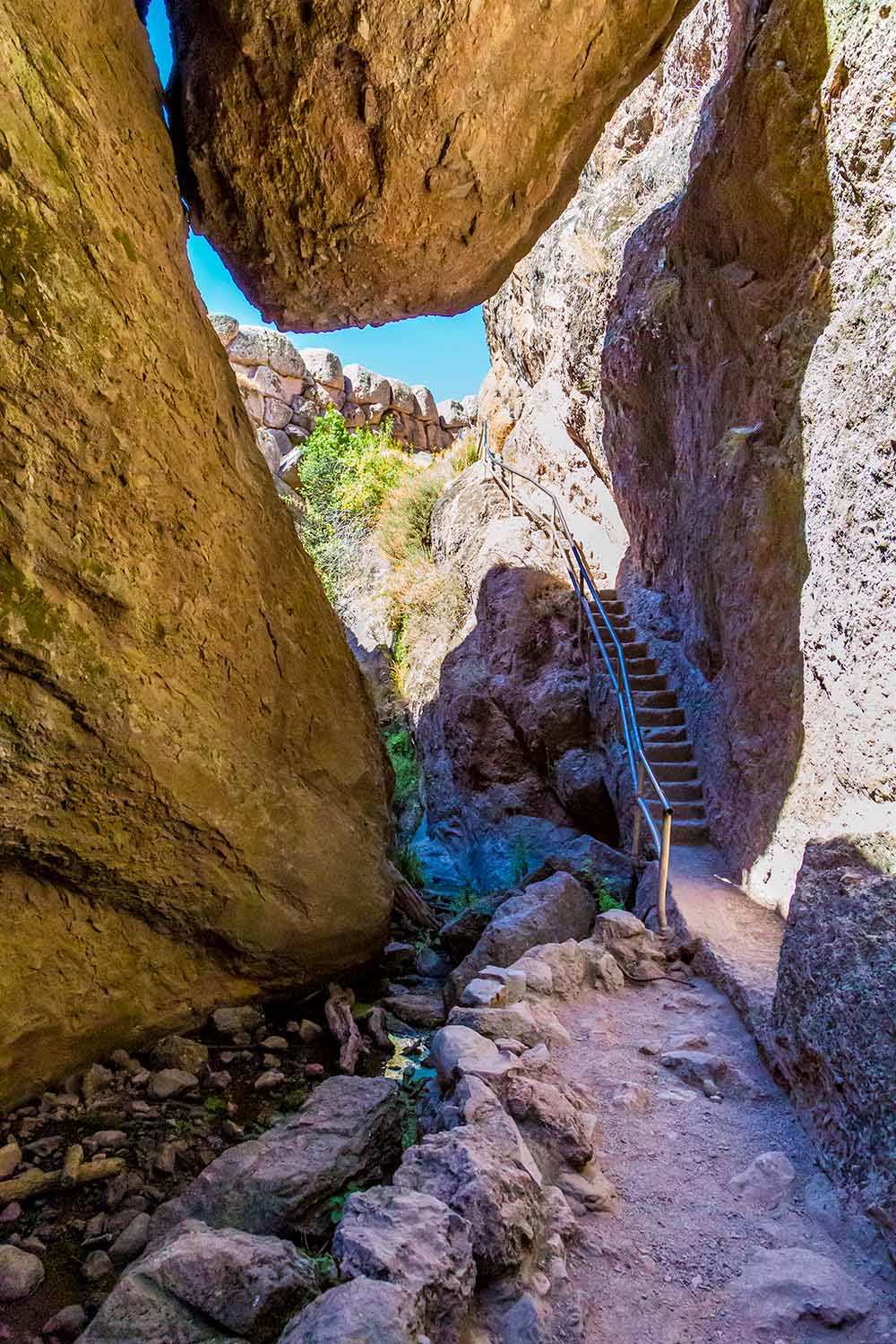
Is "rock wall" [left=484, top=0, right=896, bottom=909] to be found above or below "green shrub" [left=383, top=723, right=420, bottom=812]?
above

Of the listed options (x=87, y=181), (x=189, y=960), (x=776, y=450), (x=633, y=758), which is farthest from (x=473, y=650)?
(x=87, y=181)

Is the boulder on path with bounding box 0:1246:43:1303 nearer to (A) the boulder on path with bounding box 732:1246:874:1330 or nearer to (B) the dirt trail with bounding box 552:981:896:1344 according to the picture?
(B) the dirt trail with bounding box 552:981:896:1344

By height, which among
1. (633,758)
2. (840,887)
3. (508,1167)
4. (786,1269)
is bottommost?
(786,1269)

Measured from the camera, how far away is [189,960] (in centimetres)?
470

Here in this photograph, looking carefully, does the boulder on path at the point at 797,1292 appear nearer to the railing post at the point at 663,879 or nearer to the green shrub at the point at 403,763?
the railing post at the point at 663,879

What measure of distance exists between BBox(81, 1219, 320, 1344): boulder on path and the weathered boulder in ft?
5.69

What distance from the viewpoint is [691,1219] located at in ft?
7.85

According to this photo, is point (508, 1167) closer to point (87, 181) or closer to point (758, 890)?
point (758, 890)

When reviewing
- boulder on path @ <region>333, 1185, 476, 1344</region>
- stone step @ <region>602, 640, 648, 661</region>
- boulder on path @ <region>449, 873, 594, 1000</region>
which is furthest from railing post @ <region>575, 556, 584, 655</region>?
boulder on path @ <region>333, 1185, 476, 1344</region>

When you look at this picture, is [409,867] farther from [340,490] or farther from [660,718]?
[340,490]

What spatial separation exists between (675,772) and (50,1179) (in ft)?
18.4

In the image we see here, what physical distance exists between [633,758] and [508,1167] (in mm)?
4529

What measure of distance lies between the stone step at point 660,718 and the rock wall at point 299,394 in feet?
51.3

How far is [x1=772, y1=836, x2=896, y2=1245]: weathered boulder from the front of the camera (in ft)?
7.39
